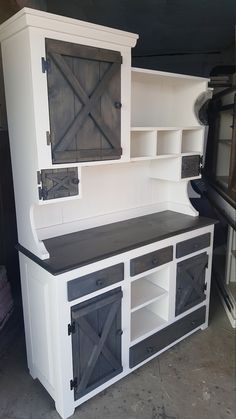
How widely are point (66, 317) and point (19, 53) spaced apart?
1.28 m

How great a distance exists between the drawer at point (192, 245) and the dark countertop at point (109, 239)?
9 cm

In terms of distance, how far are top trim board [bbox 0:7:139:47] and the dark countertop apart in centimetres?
108

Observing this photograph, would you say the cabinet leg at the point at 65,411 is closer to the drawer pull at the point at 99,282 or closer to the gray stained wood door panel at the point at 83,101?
the drawer pull at the point at 99,282

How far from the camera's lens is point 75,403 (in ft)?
5.68

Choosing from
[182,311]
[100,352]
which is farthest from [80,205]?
[182,311]

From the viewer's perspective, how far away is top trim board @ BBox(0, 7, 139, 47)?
4.45 ft

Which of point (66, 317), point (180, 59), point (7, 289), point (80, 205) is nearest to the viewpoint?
point (66, 317)

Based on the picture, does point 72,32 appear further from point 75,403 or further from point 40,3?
point 75,403

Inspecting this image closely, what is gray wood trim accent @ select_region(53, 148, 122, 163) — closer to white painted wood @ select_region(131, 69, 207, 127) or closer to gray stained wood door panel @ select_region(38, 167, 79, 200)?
gray stained wood door panel @ select_region(38, 167, 79, 200)

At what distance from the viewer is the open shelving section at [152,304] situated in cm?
204

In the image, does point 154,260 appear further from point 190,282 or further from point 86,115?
point 86,115

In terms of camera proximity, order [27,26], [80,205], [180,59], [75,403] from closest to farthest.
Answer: [27,26] < [75,403] < [80,205] < [180,59]

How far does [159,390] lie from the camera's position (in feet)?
6.30

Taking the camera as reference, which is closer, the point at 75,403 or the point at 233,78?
the point at 75,403
